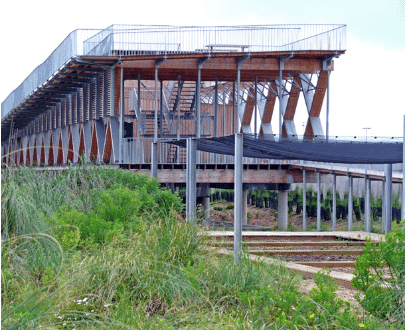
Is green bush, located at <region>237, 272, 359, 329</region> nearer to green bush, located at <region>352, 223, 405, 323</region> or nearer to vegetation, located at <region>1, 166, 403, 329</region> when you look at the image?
vegetation, located at <region>1, 166, 403, 329</region>

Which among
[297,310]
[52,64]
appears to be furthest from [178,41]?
[297,310]

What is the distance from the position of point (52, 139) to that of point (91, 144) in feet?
39.8

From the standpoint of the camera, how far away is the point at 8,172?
8.01 meters

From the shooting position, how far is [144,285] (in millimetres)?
5934

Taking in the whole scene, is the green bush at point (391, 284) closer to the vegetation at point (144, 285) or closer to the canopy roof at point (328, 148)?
the vegetation at point (144, 285)

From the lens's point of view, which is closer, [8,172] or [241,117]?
[8,172]

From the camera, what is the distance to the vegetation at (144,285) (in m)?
4.98

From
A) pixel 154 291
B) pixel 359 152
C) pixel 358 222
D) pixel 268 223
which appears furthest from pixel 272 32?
pixel 154 291

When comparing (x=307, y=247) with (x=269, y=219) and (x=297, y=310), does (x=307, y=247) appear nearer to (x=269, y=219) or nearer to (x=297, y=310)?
(x=297, y=310)

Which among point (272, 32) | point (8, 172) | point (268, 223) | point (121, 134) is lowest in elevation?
point (268, 223)

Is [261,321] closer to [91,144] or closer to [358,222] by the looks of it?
[358,222]

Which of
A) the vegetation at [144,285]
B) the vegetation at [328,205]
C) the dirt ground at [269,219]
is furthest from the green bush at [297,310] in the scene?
the vegetation at [328,205]

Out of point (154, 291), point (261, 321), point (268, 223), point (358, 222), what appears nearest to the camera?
point (261, 321)

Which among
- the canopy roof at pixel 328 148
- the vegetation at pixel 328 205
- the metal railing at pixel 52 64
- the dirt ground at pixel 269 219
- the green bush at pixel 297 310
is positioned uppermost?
the metal railing at pixel 52 64
